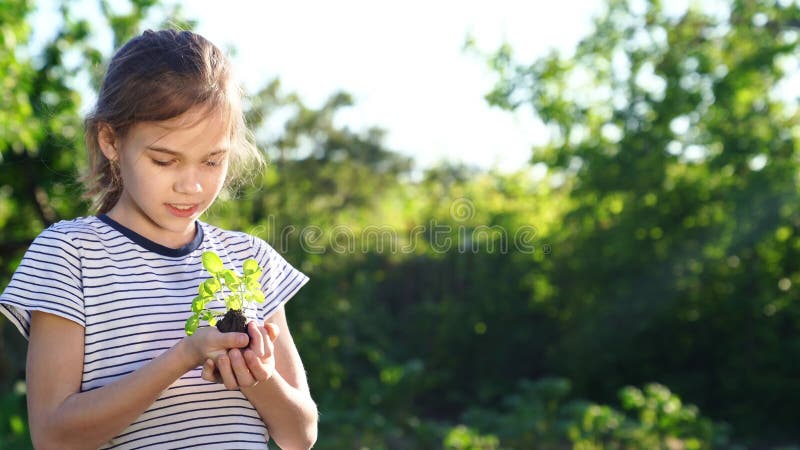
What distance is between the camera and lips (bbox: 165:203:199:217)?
5.31 feet

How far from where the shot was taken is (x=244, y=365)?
4.72 feet

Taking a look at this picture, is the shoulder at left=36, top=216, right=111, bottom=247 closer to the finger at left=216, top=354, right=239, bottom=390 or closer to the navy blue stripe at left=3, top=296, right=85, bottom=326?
the navy blue stripe at left=3, top=296, right=85, bottom=326

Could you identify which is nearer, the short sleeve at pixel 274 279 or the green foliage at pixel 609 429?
the short sleeve at pixel 274 279

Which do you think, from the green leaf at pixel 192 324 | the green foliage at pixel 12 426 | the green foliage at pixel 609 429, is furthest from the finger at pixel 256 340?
the green foliage at pixel 609 429

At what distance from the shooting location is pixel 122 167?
1631 mm

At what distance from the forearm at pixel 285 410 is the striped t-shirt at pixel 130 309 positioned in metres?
0.03

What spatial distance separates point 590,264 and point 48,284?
8304 millimetres

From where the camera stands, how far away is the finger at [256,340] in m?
1.45

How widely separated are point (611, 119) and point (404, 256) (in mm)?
3412

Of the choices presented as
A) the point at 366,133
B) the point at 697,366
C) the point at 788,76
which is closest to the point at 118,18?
the point at 788,76

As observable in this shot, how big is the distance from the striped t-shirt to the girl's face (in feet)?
0.18

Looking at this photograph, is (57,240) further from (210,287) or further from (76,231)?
(210,287)

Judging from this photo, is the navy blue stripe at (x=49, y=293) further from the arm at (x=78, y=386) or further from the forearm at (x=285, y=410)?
the forearm at (x=285, y=410)

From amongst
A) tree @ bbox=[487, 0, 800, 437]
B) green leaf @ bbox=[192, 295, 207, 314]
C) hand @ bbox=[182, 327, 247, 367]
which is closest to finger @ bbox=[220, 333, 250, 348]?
hand @ bbox=[182, 327, 247, 367]
